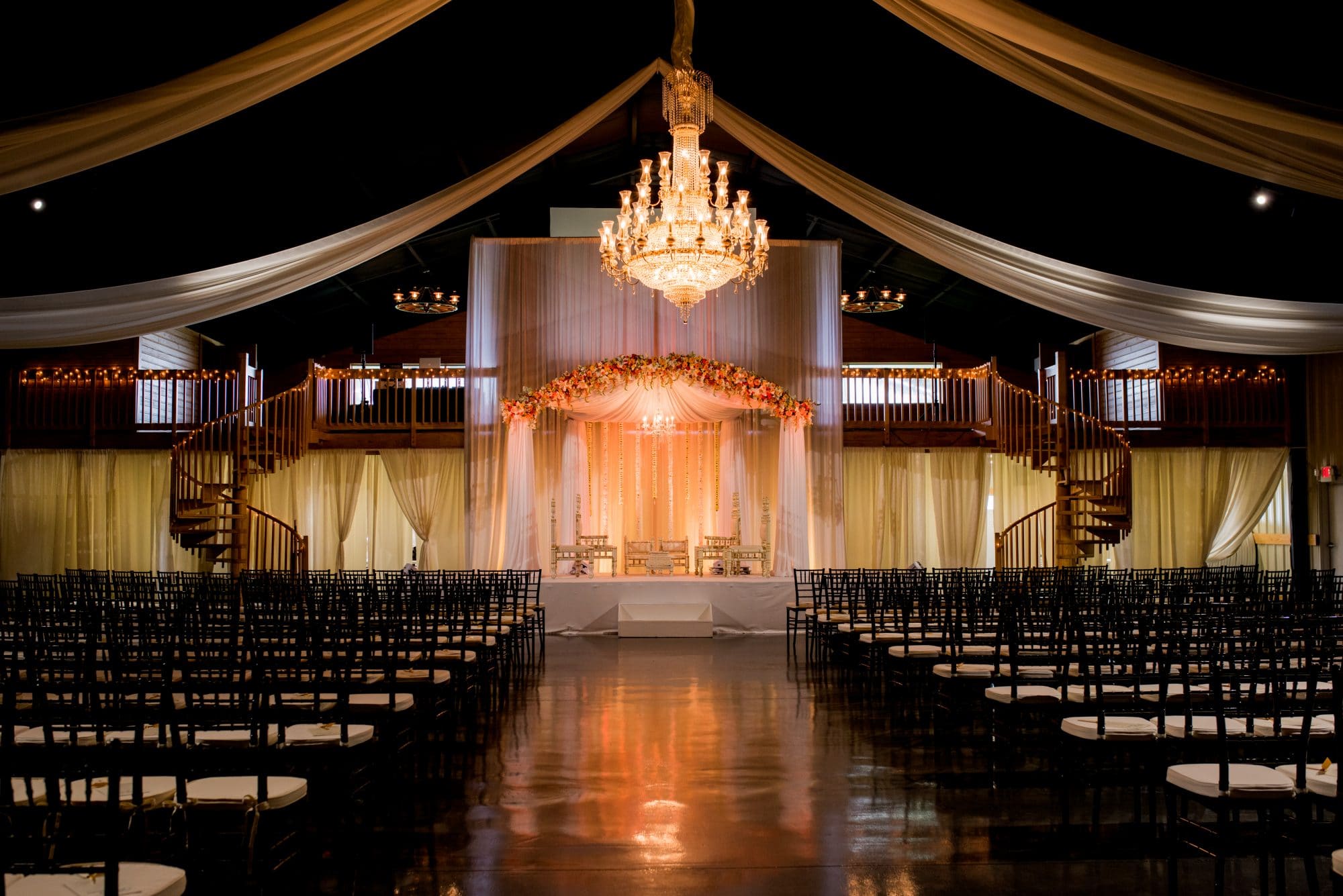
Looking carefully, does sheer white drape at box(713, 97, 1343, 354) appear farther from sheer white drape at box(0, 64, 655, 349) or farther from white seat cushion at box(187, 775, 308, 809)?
white seat cushion at box(187, 775, 308, 809)

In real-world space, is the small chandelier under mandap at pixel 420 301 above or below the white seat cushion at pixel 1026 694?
above

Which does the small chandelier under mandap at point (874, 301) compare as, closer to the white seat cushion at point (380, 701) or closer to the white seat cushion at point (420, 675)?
the white seat cushion at point (420, 675)

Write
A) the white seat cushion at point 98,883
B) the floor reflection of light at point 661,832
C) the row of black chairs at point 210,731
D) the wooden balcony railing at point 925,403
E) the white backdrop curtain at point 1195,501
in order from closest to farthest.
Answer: the white seat cushion at point 98,883 → the row of black chairs at point 210,731 → the floor reflection of light at point 661,832 → the wooden balcony railing at point 925,403 → the white backdrop curtain at point 1195,501

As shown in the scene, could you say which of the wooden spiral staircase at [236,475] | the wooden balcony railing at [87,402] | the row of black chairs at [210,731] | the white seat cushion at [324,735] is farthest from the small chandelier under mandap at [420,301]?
the white seat cushion at [324,735]

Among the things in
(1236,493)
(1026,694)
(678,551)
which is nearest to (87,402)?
(678,551)

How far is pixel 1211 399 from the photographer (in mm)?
17062

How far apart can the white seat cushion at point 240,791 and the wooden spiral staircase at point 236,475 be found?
1014 cm

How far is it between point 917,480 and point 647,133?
8.00m

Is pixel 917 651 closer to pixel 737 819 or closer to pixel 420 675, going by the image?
pixel 737 819

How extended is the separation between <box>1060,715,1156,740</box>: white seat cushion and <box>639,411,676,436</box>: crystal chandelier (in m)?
11.2

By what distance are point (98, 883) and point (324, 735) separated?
71.6 inches

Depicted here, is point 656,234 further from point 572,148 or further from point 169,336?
point 169,336

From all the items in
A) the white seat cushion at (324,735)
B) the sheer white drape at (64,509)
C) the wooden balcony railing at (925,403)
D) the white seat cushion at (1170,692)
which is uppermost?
the wooden balcony railing at (925,403)

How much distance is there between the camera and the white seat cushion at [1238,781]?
4.01m
